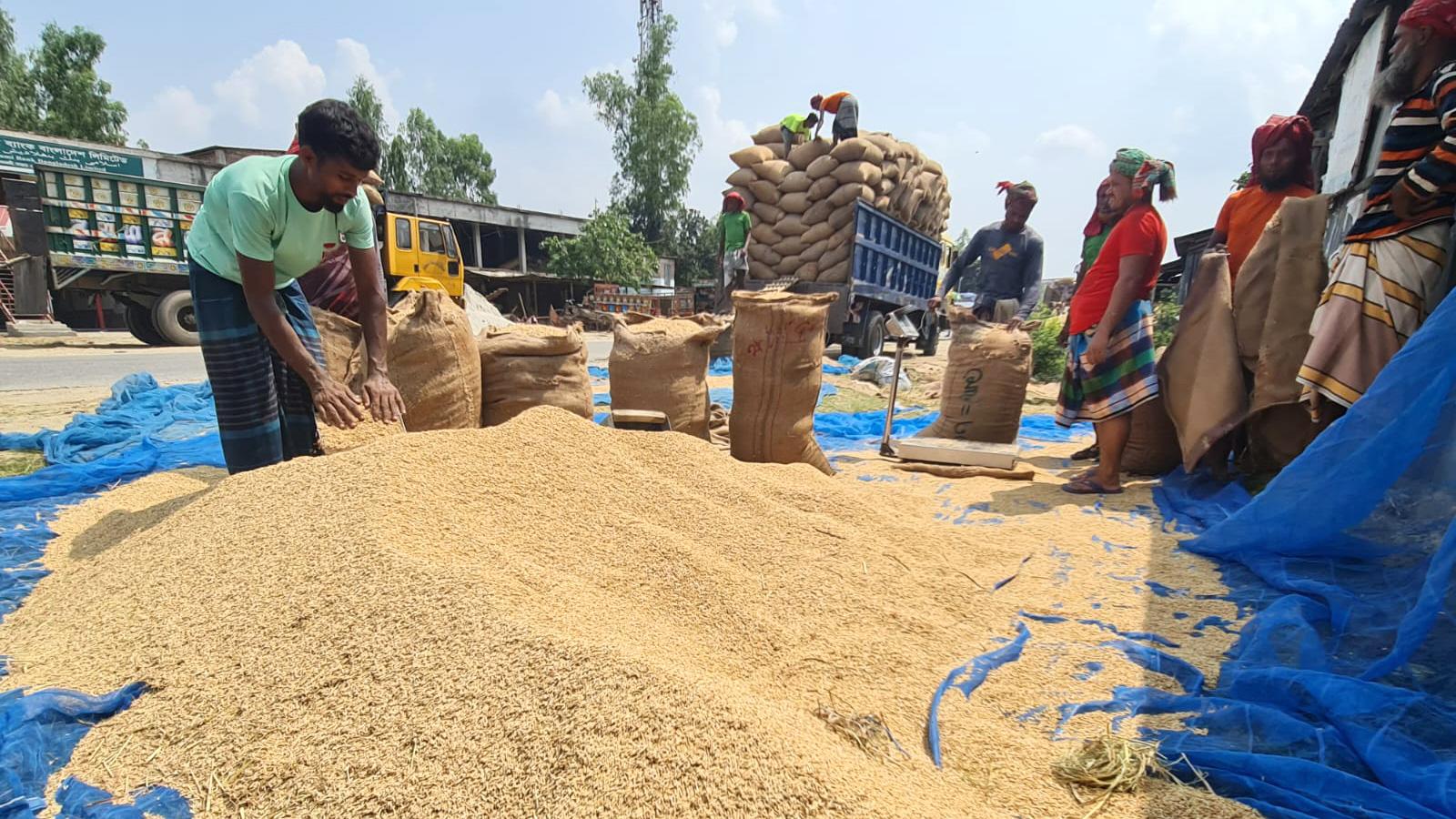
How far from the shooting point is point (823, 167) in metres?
7.02

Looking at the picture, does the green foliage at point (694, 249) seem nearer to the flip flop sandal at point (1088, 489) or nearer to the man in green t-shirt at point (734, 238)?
the man in green t-shirt at point (734, 238)

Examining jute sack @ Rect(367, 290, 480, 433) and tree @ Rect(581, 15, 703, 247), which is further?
tree @ Rect(581, 15, 703, 247)

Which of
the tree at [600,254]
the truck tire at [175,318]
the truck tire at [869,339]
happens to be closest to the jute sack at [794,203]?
the truck tire at [869,339]

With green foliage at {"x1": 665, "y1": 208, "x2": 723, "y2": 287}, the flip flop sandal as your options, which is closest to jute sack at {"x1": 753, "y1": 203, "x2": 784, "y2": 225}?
the flip flop sandal

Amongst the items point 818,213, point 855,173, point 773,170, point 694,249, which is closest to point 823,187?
point 818,213

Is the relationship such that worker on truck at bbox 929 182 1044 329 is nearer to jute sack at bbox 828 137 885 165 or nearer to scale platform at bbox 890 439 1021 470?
scale platform at bbox 890 439 1021 470

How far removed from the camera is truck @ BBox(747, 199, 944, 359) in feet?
23.4

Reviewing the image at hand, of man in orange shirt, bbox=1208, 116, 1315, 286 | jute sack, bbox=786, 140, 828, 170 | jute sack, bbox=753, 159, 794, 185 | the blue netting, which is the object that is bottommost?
the blue netting

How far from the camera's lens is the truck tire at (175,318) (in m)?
7.93

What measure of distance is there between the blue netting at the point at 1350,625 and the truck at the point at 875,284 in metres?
4.91

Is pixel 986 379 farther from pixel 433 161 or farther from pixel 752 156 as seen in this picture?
pixel 433 161

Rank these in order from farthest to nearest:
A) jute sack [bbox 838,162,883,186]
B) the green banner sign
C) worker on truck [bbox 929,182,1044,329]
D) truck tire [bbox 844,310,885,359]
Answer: the green banner sign, truck tire [bbox 844,310,885,359], jute sack [bbox 838,162,883,186], worker on truck [bbox 929,182,1044,329]

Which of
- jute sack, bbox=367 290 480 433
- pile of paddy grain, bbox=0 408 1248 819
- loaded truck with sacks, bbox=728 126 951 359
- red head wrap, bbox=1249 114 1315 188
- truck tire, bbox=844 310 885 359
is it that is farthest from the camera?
truck tire, bbox=844 310 885 359

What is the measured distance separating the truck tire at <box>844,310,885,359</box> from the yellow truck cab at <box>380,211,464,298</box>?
5297 millimetres
